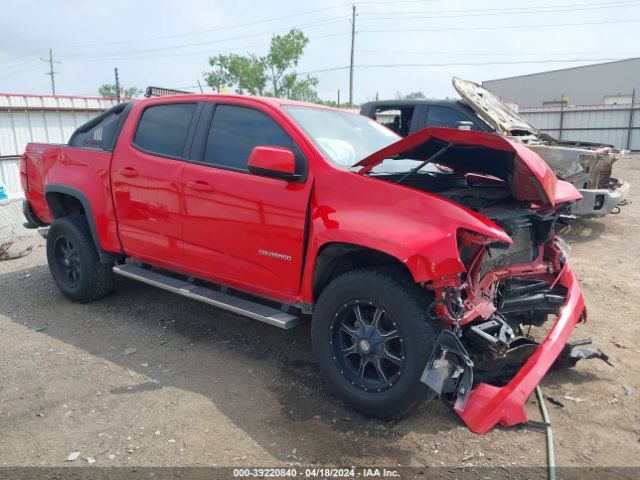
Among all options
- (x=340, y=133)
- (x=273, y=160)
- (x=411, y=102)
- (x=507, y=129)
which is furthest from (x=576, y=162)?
(x=273, y=160)

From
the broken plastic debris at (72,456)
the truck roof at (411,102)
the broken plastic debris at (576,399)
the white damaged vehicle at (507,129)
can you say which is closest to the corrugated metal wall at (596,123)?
the white damaged vehicle at (507,129)

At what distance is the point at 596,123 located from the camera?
72.4 ft

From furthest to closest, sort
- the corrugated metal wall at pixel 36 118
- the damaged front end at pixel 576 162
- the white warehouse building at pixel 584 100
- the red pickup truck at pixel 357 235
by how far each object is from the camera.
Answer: the white warehouse building at pixel 584 100
the corrugated metal wall at pixel 36 118
the damaged front end at pixel 576 162
the red pickup truck at pixel 357 235

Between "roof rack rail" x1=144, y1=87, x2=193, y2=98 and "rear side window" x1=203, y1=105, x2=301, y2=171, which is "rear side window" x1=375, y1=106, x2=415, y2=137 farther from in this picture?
"rear side window" x1=203, y1=105, x2=301, y2=171

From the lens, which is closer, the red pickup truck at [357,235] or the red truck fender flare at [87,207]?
the red pickup truck at [357,235]

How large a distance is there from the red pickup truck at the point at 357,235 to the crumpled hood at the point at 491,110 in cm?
300

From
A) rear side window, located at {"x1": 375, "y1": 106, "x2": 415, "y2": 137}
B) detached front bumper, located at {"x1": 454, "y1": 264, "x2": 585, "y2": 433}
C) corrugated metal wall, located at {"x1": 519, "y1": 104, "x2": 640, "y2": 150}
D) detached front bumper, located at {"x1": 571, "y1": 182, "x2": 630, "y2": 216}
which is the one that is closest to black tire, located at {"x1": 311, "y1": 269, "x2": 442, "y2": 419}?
detached front bumper, located at {"x1": 454, "y1": 264, "x2": 585, "y2": 433}

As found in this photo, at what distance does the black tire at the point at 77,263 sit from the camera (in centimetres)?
494

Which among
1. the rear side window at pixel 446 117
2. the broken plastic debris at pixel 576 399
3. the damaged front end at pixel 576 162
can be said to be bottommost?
the broken plastic debris at pixel 576 399

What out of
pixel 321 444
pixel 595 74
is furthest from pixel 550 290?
pixel 595 74

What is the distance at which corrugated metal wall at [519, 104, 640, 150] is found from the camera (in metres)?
21.4

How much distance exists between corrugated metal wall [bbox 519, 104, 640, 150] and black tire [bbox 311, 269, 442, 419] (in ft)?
72.4

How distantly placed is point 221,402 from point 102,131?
294 centimetres

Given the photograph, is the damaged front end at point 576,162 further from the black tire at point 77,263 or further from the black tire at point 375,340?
the black tire at point 77,263
